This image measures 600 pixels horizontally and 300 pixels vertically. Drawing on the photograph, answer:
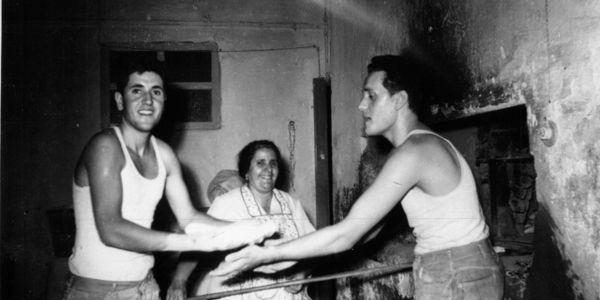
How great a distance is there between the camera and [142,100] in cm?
267

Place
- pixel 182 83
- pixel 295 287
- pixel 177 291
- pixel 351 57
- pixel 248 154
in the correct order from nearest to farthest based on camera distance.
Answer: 1. pixel 177 291
2. pixel 295 287
3. pixel 248 154
4. pixel 351 57
5. pixel 182 83

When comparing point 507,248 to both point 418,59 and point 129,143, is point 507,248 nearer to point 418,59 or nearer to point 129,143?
point 418,59

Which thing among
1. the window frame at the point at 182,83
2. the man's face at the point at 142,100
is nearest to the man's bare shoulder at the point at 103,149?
the man's face at the point at 142,100

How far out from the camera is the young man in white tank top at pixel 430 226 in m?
2.19

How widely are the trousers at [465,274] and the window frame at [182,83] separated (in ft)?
15.6

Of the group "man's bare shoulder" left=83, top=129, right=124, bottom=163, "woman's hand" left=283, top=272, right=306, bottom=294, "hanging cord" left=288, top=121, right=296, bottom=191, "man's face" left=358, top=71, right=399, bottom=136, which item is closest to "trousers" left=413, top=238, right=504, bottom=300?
"man's face" left=358, top=71, right=399, bottom=136

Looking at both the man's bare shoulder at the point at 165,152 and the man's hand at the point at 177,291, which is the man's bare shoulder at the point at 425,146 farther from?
the man's hand at the point at 177,291

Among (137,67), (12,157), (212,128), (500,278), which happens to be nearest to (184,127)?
(212,128)

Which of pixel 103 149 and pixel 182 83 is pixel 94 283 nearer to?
pixel 103 149

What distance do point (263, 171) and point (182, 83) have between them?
3.17 metres

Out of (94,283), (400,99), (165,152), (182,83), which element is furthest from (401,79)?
(182,83)

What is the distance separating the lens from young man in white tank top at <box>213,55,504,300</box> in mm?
2186

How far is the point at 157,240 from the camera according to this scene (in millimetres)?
2344

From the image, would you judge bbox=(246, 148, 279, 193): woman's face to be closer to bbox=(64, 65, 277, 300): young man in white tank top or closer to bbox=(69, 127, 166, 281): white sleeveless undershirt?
bbox=(64, 65, 277, 300): young man in white tank top
